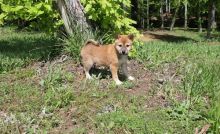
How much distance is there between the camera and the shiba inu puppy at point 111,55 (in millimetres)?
8656

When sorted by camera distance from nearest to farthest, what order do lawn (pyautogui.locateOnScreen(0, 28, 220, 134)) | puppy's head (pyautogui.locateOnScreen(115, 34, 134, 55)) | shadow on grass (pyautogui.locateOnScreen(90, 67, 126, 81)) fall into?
lawn (pyautogui.locateOnScreen(0, 28, 220, 134)) → puppy's head (pyautogui.locateOnScreen(115, 34, 134, 55)) → shadow on grass (pyautogui.locateOnScreen(90, 67, 126, 81))

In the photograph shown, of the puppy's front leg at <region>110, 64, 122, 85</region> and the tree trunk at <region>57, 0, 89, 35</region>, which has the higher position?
the tree trunk at <region>57, 0, 89, 35</region>

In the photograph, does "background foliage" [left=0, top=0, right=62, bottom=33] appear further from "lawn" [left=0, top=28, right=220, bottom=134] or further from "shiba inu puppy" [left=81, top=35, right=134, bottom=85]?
"shiba inu puppy" [left=81, top=35, right=134, bottom=85]

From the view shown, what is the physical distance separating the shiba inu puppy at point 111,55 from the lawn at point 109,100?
32 centimetres

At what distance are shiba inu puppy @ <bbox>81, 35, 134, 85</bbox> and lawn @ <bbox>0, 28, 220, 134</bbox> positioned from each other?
32 cm

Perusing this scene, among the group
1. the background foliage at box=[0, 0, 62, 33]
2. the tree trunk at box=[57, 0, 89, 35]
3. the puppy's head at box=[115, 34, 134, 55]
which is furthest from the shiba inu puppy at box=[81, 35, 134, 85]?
the background foliage at box=[0, 0, 62, 33]

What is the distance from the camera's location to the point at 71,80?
9328mm

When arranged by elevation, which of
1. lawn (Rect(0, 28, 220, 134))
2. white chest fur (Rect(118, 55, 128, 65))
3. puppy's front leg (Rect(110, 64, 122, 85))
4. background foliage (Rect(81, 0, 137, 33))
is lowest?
lawn (Rect(0, 28, 220, 134))

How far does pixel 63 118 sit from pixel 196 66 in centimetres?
356

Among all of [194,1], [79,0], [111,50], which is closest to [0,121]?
[111,50]

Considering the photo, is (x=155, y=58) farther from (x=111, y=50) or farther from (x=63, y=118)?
(x=63, y=118)

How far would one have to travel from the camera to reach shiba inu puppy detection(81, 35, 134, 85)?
8.66 metres

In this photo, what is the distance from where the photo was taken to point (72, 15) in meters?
10.9

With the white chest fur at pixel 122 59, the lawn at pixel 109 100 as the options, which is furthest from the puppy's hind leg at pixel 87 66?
the white chest fur at pixel 122 59
